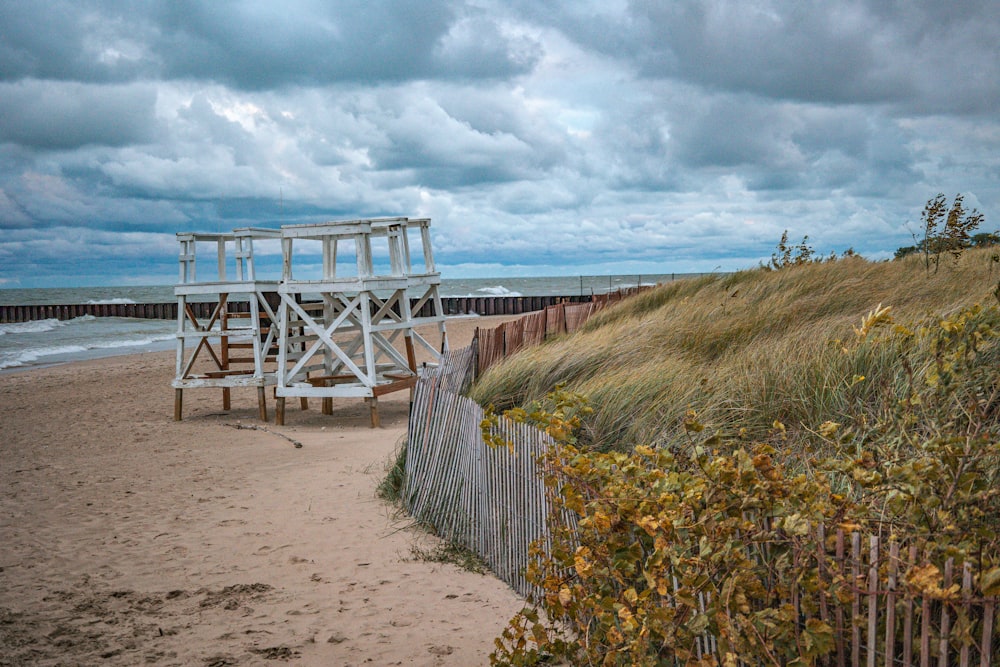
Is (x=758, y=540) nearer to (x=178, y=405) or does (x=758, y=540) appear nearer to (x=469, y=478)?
(x=469, y=478)

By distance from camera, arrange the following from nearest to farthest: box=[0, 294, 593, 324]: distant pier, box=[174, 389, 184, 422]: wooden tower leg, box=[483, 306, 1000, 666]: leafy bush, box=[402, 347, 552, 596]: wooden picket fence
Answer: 1. box=[483, 306, 1000, 666]: leafy bush
2. box=[402, 347, 552, 596]: wooden picket fence
3. box=[174, 389, 184, 422]: wooden tower leg
4. box=[0, 294, 593, 324]: distant pier

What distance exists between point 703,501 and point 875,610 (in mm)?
703

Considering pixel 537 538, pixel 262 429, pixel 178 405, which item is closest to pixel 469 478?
pixel 537 538

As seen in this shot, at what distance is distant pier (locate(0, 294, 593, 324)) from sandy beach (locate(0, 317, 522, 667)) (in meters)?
33.5

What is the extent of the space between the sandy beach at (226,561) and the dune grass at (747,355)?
153cm

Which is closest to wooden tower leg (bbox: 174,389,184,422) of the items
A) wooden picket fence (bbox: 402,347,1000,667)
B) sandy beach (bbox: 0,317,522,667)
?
sandy beach (bbox: 0,317,522,667)

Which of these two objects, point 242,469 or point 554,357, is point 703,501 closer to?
point 554,357

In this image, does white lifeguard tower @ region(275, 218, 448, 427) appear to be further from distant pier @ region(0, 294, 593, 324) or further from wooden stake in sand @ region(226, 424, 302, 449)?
distant pier @ region(0, 294, 593, 324)

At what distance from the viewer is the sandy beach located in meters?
4.93

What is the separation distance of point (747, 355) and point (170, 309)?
50.7m

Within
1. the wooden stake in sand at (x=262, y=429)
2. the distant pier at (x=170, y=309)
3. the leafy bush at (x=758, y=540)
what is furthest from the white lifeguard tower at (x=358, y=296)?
the distant pier at (x=170, y=309)

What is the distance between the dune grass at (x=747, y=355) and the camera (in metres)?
5.02

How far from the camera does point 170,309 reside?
169 feet

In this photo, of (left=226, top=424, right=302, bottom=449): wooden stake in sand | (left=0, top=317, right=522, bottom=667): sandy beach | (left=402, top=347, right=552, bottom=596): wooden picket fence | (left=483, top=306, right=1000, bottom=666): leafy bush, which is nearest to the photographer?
(left=483, top=306, right=1000, bottom=666): leafy bush
